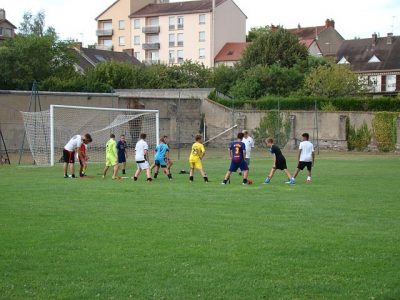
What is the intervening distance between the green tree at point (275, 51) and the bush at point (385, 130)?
68.4 feet

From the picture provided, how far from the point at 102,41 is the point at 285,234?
286 feet

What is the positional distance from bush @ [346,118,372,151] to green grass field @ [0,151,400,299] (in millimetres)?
29181

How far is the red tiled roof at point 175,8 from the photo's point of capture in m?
84.4

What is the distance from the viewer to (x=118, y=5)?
91.9m

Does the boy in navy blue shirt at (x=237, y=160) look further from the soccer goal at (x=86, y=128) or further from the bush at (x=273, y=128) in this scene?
the bush at (x=273, y=128)

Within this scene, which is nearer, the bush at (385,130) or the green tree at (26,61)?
the bush at (385,130)

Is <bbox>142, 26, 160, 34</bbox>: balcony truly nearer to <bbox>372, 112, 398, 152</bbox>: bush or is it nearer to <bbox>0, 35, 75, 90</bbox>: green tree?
<bbox>0, 35, 75, 90</bbox>: green tree

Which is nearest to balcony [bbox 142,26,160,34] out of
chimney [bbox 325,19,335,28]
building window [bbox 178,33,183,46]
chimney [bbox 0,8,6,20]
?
building window [bbox 178,33,183,46]

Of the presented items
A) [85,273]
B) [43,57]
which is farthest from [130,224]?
[43,57]

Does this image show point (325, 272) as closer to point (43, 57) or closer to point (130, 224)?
point (130, 224)

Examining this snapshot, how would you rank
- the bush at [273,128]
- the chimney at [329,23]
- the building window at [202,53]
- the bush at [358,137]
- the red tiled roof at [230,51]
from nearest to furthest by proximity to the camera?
the bush at [358,137] < the bush at [273,128] < the red tiled roof at [230,51] < the building window at [202,53] < the chimney at [329,23]

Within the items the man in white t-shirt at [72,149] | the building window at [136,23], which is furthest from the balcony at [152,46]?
the man in white t-shirt at [72,149]

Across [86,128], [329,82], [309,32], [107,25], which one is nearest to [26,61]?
[86,128]

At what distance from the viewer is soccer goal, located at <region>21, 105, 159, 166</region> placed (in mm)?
31516
